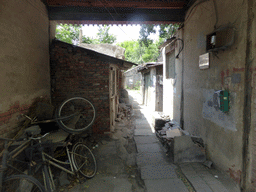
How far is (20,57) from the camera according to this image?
3.63m

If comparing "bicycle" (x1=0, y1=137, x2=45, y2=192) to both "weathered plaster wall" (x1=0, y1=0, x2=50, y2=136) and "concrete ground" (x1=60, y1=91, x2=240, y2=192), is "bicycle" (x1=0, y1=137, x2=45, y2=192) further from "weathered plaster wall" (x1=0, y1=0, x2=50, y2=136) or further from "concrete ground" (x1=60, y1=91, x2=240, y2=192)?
"weathered plaster wall" (x1=0, y1=0, x2=50, y2=136)

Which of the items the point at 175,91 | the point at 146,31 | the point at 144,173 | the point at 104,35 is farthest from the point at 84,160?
the point at 104,35

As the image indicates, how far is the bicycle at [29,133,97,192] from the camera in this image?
2.93 metres

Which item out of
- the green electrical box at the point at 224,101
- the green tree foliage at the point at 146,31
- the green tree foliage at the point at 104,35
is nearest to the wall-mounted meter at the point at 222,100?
the green electrical box at the point at 224,101

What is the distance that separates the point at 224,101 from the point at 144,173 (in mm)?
2432

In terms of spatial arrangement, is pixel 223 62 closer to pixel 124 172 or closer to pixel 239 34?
pixel 239 34

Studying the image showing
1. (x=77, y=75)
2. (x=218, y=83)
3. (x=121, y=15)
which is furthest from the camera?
(x=121, y=15)

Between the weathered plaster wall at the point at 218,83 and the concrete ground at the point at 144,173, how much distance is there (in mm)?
437

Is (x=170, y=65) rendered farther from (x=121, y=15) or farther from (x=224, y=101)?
(x=224, y=101)

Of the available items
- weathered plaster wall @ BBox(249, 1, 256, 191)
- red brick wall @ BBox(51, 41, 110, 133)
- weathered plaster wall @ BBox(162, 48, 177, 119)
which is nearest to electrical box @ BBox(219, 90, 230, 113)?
weathered plaster wall @ BBox(249, 1, 256, 191)

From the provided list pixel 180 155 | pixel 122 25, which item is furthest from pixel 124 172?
pixel 122 25

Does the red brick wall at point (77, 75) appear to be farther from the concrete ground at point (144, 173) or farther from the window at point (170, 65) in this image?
the window at point (170, 65)

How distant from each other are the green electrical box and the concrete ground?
1441 millimetres

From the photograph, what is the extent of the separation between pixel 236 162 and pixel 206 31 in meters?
3.17
